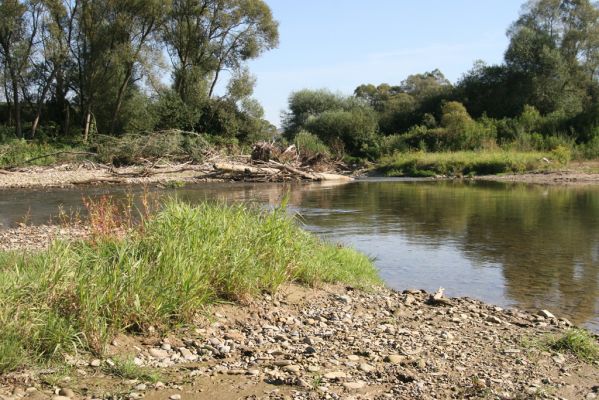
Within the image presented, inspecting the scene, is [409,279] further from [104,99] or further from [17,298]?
[104,99]

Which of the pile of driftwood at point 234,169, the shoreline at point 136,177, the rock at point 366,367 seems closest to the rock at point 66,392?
the rock at point 366,367

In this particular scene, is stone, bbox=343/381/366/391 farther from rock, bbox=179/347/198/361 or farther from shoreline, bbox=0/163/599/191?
shoreline, bbox=0/163/599/191

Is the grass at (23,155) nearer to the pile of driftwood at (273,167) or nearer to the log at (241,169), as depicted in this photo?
the log at (241,169)

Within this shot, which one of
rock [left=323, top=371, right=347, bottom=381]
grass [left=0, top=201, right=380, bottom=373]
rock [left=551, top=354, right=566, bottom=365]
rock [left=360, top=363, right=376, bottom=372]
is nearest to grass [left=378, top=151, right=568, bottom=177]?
grass [left=0, top=201, right=380, bottom=373]

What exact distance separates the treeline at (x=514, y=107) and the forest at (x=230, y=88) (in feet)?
0.32

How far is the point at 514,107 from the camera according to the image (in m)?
45.4

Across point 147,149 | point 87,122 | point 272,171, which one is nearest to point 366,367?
point 272,171

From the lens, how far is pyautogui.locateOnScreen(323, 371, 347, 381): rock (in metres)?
4.74

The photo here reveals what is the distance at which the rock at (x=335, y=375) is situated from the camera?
15.5ft

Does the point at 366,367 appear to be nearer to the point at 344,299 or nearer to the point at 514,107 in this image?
the point at 344,299

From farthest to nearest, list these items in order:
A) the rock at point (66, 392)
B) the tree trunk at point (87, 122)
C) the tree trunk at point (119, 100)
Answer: the tree trunk at point (119, 100)
the tree trunk at point (87, 122)
the rock at point (66, 392)

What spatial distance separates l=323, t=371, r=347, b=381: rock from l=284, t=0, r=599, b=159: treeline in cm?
3565

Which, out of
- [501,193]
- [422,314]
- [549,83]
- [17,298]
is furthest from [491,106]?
[17,298]

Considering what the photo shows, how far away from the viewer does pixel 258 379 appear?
470cm
